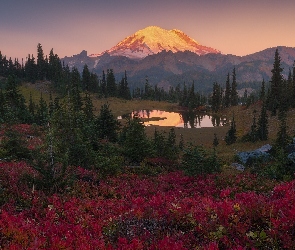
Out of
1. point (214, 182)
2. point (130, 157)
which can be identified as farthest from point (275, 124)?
point (214, 182)

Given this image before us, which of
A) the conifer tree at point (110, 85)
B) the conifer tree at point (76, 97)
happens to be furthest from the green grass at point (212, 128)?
the conifer tree at point (110, 85)

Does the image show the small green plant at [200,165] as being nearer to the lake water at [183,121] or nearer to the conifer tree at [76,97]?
the conifer tree at [76,97]

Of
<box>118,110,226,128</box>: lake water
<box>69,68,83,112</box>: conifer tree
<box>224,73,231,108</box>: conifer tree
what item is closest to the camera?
<box>69,68,83,112</box>: conifer tree

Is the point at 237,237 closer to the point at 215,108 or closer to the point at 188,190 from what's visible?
the point at 188,190

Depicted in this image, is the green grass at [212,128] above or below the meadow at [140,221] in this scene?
below

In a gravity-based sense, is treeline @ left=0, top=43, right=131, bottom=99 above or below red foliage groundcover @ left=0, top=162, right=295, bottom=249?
above

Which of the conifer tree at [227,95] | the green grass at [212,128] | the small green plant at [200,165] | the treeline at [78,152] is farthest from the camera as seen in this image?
the conifer tree at [227,95]

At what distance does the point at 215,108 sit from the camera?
4892 inches

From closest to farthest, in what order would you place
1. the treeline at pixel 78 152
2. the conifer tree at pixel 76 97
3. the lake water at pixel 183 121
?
the treeline at pixel 78 152
the conifer tree at pixel 76 97
the lake water at pixel 183 121

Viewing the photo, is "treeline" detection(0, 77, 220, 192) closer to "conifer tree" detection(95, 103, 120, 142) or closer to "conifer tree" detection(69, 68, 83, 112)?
"conifer tree" detection(95, 103, 120, 142)

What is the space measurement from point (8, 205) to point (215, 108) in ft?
399

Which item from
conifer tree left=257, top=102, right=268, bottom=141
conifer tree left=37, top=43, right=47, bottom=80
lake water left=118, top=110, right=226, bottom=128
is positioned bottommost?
lake water left=118, top=110, right=226, bottom=128

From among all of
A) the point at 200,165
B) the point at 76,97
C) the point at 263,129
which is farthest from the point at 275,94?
the point at 200,165

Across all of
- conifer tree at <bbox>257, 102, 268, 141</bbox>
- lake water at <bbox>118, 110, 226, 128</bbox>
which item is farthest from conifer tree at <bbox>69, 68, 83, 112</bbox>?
conifer tree at <bbox>257, 102, 268, 141</bbox>
